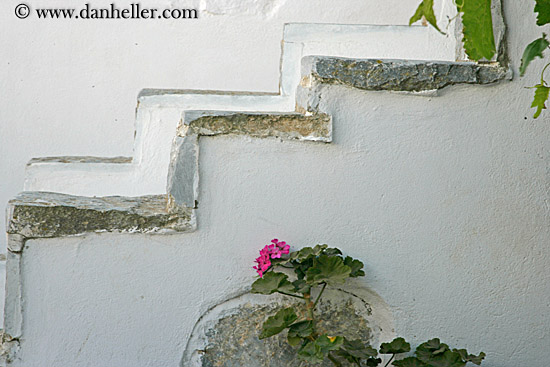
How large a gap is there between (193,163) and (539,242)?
96 centimetres

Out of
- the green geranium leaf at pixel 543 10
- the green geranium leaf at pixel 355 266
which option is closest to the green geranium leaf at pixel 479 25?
the green geranium leaf at pixel 543 10

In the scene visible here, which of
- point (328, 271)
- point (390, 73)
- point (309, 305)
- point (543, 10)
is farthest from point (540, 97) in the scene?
point (309, 305)

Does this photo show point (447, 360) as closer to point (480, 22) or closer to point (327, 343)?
point (327, 343)

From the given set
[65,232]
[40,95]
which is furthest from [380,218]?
[40,95]

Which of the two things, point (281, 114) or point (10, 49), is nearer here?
point (281, 114)

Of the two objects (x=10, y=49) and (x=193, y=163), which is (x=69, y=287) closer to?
(x=193, y=163)

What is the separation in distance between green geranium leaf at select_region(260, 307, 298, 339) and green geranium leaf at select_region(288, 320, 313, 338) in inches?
0.6

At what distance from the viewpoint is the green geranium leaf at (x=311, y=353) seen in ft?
5.84

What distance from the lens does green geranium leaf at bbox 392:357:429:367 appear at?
1873 millimetres

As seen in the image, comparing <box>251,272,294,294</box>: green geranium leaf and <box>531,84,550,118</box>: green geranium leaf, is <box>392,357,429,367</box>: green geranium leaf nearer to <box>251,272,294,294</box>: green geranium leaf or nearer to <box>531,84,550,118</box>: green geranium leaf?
<box>251,272,294,294</box>: green geranium leaf

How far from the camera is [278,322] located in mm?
1840

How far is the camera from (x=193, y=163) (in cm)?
188

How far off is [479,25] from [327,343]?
2.80 ft

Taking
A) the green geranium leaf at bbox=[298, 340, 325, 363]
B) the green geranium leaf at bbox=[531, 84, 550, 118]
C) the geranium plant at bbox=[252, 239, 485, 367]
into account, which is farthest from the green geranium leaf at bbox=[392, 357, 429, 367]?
the green geranium leaf at bbox=[531, 84, 550, 118]
